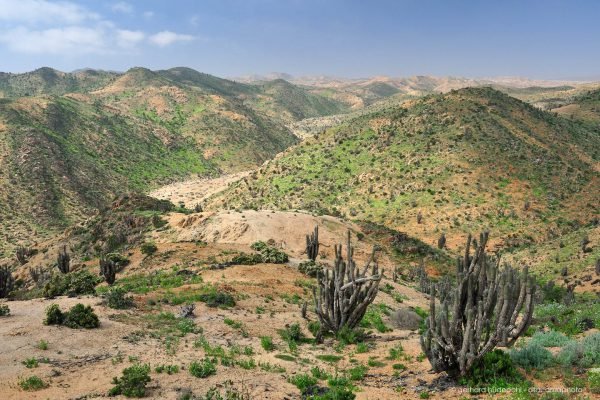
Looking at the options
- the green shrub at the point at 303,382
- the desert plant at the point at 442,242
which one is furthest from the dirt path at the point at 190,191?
the green shrub at the point at 303,382

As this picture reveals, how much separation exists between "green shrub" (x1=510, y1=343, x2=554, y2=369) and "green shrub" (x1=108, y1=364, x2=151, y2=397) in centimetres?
990

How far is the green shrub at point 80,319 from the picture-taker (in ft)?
49.9

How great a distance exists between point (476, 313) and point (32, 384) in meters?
11.6

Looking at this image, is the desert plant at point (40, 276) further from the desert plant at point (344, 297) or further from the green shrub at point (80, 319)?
the desert plant at point (344, 297)

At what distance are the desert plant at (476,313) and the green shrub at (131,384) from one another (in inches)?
304

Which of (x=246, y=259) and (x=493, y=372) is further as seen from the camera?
(x=246, y=259)

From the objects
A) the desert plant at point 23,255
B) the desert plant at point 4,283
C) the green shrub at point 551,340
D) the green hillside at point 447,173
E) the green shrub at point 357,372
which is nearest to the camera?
the green shrub at point 357,372

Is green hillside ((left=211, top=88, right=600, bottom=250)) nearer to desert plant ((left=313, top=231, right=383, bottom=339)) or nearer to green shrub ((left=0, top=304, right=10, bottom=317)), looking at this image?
desert plant ((left=313, top=231, right=383, bottom=339))

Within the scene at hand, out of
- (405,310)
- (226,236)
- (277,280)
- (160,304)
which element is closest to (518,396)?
(405,310)

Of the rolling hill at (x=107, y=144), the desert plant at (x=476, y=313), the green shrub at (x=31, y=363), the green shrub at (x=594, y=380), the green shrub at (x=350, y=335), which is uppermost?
the rolling hill at (x=107, y=144)

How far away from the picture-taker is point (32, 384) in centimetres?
1062

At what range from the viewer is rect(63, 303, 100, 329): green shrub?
49.9ft

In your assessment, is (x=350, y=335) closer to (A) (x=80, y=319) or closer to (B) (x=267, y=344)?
(B) (x=267, y=344)

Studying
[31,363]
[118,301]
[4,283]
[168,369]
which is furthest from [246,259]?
[31,363]
